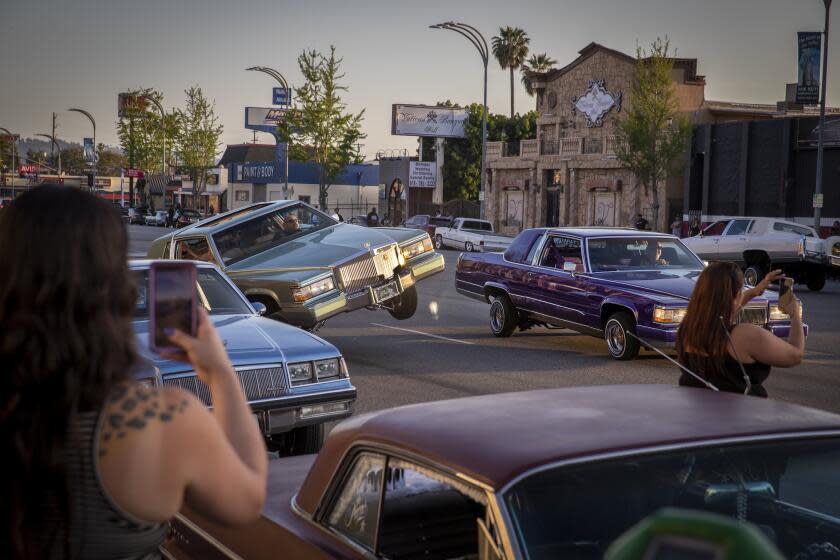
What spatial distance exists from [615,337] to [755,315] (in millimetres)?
1711

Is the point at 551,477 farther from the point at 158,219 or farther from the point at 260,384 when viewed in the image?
the point at 158,219

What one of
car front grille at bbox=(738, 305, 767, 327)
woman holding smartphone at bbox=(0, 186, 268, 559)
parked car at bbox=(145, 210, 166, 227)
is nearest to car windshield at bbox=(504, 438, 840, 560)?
Result: woman holding smartphone at bbox=(0, 186, 268, 559)

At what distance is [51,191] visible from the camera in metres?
2.19

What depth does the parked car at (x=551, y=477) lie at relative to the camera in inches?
113

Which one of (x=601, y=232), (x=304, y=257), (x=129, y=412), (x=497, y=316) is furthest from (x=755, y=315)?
(x=129, y=412)

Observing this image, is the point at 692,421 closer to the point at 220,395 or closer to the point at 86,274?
the point at 220,395

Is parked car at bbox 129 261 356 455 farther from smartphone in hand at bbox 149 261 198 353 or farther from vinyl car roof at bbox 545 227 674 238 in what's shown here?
vinyl car roof at bbox 545 227 674 238

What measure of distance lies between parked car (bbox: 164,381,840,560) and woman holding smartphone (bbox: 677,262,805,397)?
1612 millimetres

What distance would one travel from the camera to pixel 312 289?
12750mm

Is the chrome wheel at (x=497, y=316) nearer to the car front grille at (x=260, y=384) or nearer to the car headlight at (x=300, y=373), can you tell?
the car headlight at (x=300, y=373)

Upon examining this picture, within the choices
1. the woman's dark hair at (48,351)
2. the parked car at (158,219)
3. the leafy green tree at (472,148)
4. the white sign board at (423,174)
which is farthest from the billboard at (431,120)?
the woman's dark hair at (48,351)

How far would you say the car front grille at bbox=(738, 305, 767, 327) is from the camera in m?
12.4

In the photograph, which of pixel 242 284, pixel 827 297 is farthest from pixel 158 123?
pixel 242 284

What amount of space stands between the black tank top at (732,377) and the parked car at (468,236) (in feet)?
122
